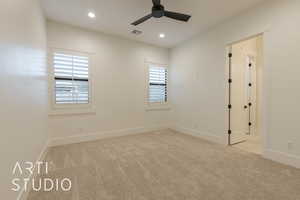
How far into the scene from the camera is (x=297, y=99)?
2578 mm

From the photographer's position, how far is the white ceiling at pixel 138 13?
3052 mm

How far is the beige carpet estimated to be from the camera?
1.92 meters

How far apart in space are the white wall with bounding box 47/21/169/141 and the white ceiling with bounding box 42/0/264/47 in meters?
0.34

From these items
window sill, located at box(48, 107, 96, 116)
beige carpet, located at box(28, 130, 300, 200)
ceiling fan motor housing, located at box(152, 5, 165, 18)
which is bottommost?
beige carpet, located at box(28, 130, 300, 200)

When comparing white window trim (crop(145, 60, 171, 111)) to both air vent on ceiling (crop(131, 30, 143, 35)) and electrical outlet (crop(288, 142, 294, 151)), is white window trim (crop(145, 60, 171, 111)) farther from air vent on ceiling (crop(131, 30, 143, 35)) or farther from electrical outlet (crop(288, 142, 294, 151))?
electrical outlet (crop(288, 142, 294, 151))

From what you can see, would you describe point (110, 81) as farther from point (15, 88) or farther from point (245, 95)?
point (245, 95)

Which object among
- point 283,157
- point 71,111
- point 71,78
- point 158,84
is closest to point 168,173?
point 283,157

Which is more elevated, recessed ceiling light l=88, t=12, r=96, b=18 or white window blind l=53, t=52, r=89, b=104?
recessed ceiling light l=88, t=12, r=96, b=18

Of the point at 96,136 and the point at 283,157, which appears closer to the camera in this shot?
the point at 283,157

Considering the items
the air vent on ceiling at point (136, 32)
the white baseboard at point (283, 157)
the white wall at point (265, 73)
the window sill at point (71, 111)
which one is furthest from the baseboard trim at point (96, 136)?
the white baseboard at point (283, 157)

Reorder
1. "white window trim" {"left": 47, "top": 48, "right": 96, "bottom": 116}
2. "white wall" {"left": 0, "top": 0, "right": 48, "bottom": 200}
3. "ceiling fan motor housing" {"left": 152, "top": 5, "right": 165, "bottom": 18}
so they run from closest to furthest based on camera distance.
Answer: "white wall" {"left": 0, "top": 0, "right": 48, "bottom": 200}, "ceiling fan motor housing" {"left": 152, "top": 5, "right": 165, "bottom": 18}, "white window trim" {"left": 47, "top": 48, "right": 96, "bottom": 116}

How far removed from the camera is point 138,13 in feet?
11.2

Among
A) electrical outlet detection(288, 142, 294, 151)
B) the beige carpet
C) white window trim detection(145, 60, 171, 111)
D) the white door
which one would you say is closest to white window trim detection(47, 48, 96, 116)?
the beige carpet

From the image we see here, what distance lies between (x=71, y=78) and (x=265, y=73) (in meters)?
4.56
